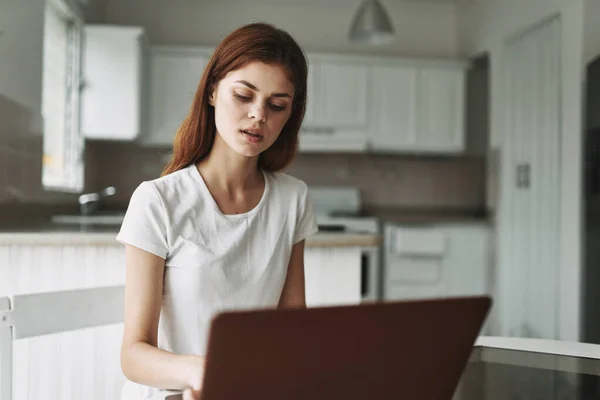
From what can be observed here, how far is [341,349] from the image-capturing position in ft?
1.79

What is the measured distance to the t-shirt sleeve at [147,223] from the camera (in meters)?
1.05

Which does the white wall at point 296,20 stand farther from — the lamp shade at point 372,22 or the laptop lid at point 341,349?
the laptop lid at point 341,349

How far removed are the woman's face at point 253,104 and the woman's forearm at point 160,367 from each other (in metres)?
0.36

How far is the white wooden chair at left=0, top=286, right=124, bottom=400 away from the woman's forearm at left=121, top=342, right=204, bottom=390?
0.20 metres

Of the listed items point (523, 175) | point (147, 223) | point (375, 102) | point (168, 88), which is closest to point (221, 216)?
point (147, 223)

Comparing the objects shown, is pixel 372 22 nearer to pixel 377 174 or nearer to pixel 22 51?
pixel 22 51

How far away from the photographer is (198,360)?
2.60 ft

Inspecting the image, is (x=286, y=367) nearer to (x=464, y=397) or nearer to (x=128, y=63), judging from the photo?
(x=464, y=397)

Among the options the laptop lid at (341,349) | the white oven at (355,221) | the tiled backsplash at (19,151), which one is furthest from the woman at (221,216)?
the white oven at (355,221)

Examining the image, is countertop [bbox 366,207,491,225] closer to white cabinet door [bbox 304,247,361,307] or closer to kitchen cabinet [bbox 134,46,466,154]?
kitchen cabinet [bbox 134,46,466,154]

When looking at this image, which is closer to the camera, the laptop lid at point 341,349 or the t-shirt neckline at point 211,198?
the laptop lid at point 341,349

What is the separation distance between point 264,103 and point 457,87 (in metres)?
4.25

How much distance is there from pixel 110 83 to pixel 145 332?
375 centimetres

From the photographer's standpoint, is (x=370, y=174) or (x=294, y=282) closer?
(x=294, y=282)
